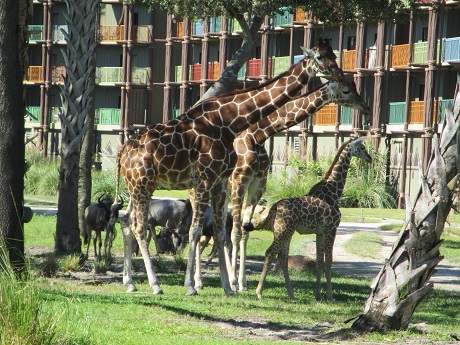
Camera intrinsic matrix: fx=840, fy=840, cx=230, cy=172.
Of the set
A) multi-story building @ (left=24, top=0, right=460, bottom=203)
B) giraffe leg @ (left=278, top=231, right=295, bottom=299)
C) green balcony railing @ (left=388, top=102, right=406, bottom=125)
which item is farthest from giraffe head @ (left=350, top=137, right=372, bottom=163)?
green balcony railing @ (left=388, top=102, right=406, bottom=125)

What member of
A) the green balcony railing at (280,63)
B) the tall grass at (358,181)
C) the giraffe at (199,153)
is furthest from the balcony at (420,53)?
the giraffe at (199,153)

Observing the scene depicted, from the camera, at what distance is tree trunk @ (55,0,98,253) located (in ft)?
53.0

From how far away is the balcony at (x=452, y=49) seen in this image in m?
42.3

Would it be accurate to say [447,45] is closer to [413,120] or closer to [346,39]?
[413,120]

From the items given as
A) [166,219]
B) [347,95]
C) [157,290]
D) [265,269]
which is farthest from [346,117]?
[157,290]

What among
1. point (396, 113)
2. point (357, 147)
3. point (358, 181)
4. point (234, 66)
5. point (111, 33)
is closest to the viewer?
point (357, 147)

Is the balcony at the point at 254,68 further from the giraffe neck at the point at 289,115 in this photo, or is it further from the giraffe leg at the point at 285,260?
the giraffe leg at the point at 285,260

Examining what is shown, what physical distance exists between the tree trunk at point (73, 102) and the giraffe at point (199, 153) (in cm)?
289

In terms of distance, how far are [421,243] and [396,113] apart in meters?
37.7

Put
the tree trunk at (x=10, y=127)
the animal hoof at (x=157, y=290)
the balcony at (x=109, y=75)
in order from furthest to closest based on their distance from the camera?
the balcony at (x=109, y=75), the animal hoof at (x=157, y=290), the tree trunk at (x=10, y=127)

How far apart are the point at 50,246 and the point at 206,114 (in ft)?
26.4

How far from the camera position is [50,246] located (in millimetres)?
20016

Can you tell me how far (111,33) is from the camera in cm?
6384

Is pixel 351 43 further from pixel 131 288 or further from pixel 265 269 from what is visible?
pixel 131 288
